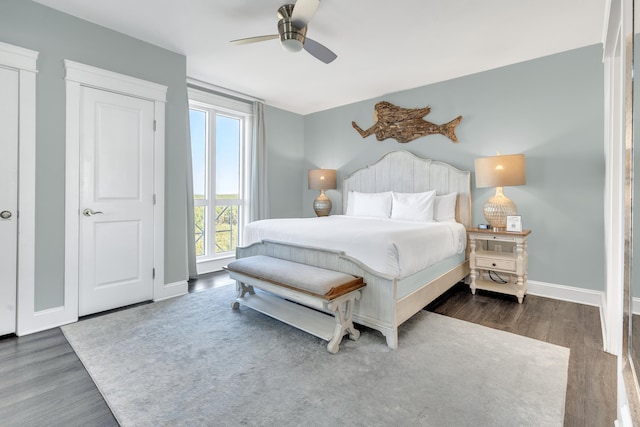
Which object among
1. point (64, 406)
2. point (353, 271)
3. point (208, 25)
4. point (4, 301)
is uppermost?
point (208, 25)

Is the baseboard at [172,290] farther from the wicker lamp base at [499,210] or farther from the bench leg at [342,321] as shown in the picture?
the wicker lamp base at [499,210]

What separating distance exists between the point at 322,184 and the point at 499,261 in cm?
277

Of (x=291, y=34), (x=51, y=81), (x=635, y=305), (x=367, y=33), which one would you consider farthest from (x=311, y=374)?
(x=51, y=81)

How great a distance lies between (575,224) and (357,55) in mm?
2906

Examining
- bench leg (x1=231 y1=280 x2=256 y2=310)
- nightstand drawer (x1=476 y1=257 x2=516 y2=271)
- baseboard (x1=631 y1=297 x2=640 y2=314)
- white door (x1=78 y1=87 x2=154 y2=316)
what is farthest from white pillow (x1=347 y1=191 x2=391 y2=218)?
baseboard (x1=631 y1=297 x2=640 y2=314)

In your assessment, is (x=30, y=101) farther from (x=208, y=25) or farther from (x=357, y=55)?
(x=357, y=55)

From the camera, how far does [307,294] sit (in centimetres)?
221

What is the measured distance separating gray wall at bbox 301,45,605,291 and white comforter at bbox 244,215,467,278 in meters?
0.98

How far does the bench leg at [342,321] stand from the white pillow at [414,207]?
1.78 meters

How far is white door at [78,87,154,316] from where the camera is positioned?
275 cm

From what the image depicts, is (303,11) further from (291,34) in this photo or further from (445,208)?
(445,208)

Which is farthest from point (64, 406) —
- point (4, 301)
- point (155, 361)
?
point (4, 301)

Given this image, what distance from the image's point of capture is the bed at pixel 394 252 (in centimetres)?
226

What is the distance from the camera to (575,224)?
3172mm
